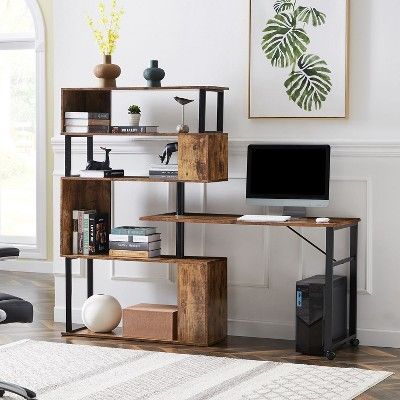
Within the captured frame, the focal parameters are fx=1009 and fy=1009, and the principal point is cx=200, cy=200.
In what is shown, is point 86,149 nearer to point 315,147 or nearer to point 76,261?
point 76,261

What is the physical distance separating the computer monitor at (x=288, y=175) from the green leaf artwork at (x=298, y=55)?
1.04ft

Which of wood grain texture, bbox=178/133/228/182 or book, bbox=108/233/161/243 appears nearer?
wood grain texture, bbox=178/133/228/182

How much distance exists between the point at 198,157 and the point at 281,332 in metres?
1.23

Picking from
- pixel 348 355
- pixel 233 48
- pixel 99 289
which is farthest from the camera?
pixel 99 289

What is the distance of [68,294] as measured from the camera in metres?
6.28

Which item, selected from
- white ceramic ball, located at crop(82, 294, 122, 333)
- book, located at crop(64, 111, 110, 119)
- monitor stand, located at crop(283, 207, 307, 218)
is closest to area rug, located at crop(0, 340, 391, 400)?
white ceramic ball, located at crop(82, 294, 122, 333)

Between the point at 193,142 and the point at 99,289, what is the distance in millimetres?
1370

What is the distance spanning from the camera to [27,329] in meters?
6.33

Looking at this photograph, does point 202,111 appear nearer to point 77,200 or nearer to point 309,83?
point 309,83

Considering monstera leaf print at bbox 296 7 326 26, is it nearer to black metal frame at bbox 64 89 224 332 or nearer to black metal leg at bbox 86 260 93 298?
black metal frame at bbox 64 89 224 332

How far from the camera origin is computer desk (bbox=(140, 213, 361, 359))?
5508 millimetres

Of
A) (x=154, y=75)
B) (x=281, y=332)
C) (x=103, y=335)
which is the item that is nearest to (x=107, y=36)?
(x=154, y=75)

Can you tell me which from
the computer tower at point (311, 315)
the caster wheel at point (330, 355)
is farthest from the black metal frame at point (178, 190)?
the caster wheel at point (330, 355)

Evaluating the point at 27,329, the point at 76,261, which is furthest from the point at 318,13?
the point at 27,329
